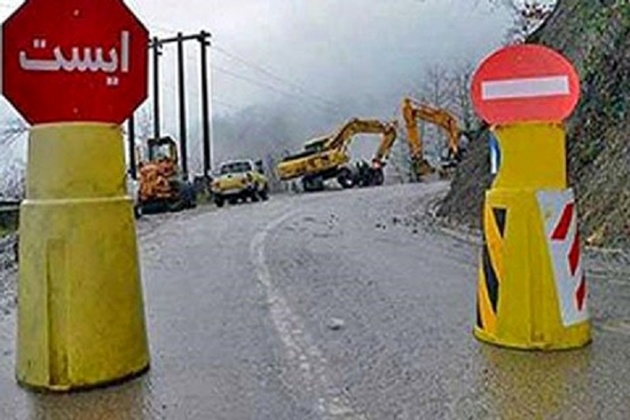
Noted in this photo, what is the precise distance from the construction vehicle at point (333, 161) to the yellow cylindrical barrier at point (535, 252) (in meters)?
39.7

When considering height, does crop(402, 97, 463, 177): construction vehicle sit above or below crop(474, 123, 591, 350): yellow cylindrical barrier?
below

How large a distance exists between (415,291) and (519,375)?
3308mm

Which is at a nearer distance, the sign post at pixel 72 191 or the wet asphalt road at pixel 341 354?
the wet asphalt road at pixel 341 354

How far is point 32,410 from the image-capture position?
5.03 metres

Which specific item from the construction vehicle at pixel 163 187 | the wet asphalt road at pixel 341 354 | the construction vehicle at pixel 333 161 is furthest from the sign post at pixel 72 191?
the construction vehicle at pixel 333 161

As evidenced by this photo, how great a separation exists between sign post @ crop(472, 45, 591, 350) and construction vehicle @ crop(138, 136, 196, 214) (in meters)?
27.8

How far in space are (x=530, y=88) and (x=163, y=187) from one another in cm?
2992

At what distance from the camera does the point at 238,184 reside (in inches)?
1529

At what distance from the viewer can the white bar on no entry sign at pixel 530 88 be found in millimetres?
6309

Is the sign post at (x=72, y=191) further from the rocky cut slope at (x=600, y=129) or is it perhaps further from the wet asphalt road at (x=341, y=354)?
the rocky cut slope at (x=600, y=129)

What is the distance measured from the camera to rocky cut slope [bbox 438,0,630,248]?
1285cm

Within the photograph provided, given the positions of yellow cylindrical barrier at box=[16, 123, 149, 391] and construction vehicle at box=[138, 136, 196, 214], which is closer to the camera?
yellow cylindrical barrier at box=[16, 123, 149, 391]

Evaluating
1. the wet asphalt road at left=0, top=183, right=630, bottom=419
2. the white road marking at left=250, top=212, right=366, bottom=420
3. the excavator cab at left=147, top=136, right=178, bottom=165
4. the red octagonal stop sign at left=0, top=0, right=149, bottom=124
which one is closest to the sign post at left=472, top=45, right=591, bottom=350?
the wet asphalt road at left=0, top=183, right=630, bottom=419

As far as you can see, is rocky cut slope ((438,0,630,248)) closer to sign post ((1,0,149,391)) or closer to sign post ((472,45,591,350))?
sign post ((472,45,591,350))
